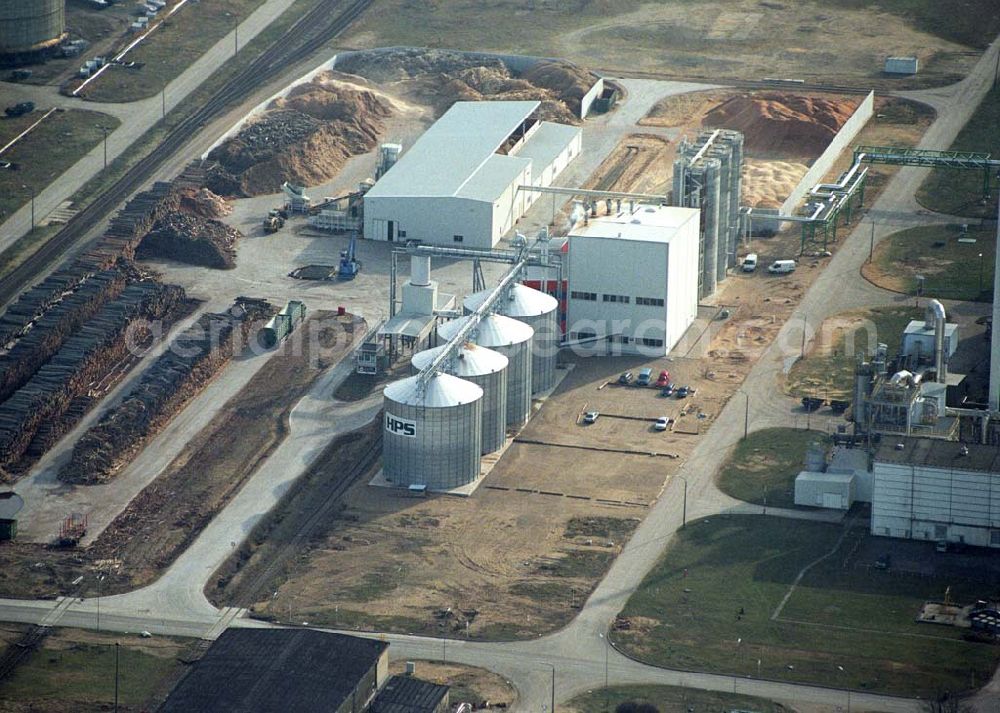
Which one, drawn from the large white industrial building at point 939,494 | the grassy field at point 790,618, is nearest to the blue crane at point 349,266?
the grassy field at point 790,618

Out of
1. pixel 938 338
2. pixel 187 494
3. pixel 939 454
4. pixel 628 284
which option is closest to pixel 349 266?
pixel 628 284

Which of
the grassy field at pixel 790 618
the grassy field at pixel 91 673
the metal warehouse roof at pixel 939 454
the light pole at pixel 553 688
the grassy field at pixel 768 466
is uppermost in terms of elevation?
the metal warehouse roof at pixel 939 454

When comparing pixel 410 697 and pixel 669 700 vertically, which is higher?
pixel 410 697

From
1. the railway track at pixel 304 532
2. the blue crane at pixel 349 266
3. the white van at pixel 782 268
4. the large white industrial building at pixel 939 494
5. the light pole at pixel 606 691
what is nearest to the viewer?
the light pole at pixel 606 691

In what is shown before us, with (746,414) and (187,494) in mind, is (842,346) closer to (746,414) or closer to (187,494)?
(746,414)

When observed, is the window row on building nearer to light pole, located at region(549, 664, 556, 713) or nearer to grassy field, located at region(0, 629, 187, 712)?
light pole, located at region(549, 664, 556, 713)

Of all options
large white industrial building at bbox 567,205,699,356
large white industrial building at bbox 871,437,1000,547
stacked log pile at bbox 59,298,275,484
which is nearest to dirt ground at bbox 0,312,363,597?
stacked log pile at bbox 59,298,275,484

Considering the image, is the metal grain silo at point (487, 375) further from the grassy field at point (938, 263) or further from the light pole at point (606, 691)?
the grassy field at point (938, 263)
